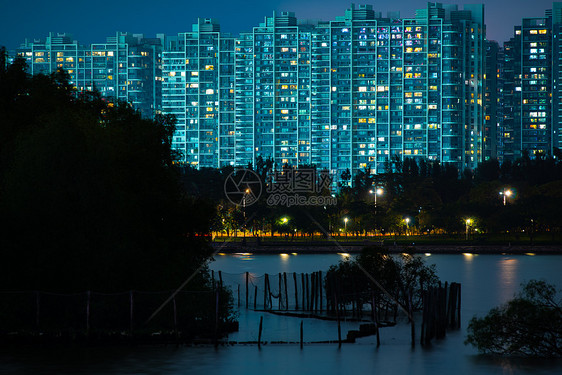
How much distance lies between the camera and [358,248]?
363ft

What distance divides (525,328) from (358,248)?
7932cm

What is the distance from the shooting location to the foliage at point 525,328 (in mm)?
30734

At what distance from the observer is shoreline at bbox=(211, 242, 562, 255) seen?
357ft

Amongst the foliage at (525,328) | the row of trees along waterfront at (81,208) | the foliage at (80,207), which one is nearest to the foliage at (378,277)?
the row of trees along waterfront at (81,208)

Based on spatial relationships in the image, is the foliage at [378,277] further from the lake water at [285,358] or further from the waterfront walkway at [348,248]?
the waterfront walkway at [348,248]

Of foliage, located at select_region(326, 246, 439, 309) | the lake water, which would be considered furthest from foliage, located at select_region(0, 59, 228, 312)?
foliage, located at select_region(326, 246, 439, 309)

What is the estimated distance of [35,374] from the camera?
28.4 m

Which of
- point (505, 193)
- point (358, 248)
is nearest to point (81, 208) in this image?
point (358, 248)

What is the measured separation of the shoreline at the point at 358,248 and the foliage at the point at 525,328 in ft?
235

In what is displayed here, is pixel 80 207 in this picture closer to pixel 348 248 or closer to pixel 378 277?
pixel 378 277

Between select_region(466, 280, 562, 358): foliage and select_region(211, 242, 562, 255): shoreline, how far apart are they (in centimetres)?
7172

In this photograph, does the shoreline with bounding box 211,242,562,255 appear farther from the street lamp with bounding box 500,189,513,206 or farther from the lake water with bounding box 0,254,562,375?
the lake water with bounding box 0,254,562,375

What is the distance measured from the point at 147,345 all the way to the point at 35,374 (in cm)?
499

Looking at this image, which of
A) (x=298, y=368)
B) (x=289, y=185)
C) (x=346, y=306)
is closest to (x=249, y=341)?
(x=298, y=368)
